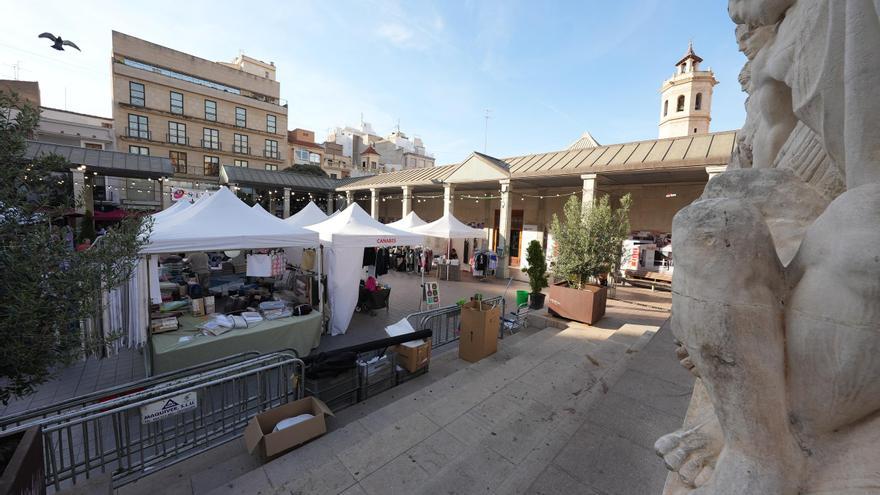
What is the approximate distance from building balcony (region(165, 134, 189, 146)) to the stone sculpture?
40186mm

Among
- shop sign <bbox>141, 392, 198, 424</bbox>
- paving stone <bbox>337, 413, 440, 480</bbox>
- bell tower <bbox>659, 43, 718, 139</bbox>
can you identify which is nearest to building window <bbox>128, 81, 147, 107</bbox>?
shop sign <bbox>141, 392, 198, 424</bbox>

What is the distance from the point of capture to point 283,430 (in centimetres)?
325

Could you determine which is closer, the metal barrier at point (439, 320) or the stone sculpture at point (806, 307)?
the stone sculpture at point (806, 307)

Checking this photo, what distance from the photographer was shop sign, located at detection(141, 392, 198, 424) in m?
3.08

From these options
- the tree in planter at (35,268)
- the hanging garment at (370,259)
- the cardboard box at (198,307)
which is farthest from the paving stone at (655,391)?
the hanging garment at (370,259)

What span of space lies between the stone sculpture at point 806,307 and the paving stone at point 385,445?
240 cm

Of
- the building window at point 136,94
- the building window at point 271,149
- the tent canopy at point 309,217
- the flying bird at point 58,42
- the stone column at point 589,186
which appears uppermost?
the building window at point 136,94

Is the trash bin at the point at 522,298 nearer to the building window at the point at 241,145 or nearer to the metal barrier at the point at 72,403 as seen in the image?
the metal barrier at the point at 72,403

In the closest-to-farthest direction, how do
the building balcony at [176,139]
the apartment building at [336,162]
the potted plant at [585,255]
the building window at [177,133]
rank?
the potted plant at [585,255] → the building balcony at [176,139] → the building window at [177,133] → the apartment building at [336,162]

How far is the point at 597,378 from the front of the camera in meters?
4.55

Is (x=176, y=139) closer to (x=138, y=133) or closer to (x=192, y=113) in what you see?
(x=138, y=133)

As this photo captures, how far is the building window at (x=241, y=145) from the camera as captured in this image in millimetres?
34562

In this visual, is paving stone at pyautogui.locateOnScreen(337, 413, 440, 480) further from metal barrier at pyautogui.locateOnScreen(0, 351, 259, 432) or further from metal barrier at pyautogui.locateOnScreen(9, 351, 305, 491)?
metal barrier at pyautogui.locateOnScreen(0, 351, 259, 432)

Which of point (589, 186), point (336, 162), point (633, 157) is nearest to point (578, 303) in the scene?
point (589, 186)
